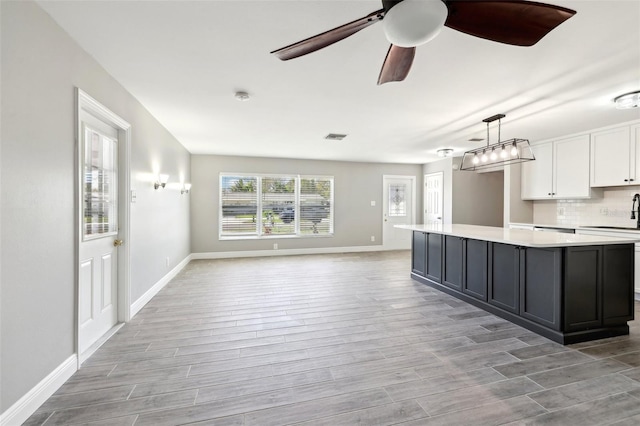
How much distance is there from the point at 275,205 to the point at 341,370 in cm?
549

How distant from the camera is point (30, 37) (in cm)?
178

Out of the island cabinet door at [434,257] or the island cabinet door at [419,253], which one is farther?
the island cabinet door at [419,253]

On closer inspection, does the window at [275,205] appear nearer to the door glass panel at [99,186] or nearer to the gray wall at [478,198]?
the gray wall at [478,198]

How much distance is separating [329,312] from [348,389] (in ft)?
4.83

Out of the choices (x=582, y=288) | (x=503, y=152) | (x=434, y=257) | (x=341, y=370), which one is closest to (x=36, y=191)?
(x=341, y=370)

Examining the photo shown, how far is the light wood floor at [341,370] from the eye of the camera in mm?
1789

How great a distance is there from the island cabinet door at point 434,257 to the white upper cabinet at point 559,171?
261 cm

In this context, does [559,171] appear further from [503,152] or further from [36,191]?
[36,191]

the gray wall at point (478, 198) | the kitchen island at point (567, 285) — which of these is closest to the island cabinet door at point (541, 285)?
the kitchen island at point (567, 285)

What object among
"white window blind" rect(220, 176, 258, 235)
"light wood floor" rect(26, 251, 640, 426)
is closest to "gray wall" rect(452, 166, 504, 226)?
"light wood floor" rect(26, 251, 640, 426)

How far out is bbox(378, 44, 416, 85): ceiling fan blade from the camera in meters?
1.83

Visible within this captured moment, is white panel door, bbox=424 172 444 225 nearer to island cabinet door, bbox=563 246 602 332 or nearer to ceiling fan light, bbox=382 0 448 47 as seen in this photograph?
island cabinet door, bbox=563 246 602 332

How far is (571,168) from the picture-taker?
16.3 ft

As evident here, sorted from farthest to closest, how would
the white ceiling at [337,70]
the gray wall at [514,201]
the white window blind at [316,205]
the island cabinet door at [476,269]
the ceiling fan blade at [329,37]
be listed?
1. the white window blind at [316,205]
2. the gray wall at [514,201]
3. the island cabinet door at [476,269]
4. the white ceiling at [337,70]
5. the ceiling fan blade at [329,37]
